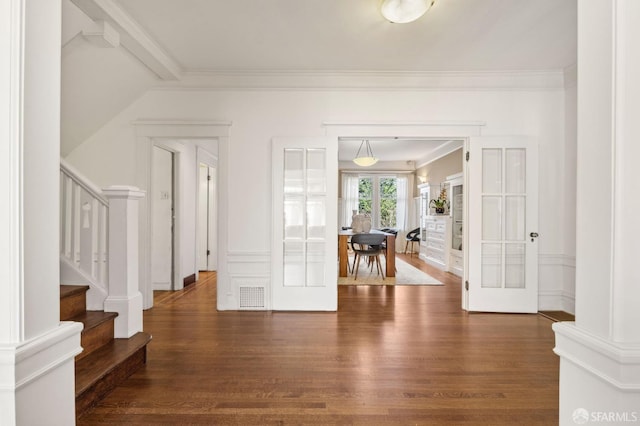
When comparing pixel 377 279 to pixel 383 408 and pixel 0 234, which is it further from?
pixel 0 234

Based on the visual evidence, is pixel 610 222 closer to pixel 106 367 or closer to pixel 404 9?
pixel 404 9

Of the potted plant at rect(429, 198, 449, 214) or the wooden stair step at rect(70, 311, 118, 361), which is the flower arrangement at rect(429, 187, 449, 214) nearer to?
the potted plant at rect(429, 198, 449, 214)

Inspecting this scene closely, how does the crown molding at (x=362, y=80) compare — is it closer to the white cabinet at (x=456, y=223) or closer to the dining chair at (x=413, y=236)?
the white cabinet at (x=456, y=223)

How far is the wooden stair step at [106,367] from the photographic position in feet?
6.31

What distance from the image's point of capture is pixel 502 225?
402 cm

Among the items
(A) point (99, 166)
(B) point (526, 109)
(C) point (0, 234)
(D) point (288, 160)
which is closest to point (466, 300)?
(B) point (526, 109)

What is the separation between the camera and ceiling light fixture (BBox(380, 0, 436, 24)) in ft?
8.32

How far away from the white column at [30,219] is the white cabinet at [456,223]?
249 inches

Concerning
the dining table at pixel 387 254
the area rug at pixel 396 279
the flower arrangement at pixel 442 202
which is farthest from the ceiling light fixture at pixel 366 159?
the area rug at pixel 396 279

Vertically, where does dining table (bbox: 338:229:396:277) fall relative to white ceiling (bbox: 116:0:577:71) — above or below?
below

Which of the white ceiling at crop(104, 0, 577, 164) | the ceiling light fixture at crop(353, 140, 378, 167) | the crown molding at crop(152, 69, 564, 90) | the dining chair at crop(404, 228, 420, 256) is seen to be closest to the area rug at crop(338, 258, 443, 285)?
the ceiling light fixture at crop(353, 140, 378, 167)

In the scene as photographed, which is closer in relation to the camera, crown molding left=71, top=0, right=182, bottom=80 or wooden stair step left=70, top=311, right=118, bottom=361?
wooden stair step left=70, top=311, right=118, bottom=361

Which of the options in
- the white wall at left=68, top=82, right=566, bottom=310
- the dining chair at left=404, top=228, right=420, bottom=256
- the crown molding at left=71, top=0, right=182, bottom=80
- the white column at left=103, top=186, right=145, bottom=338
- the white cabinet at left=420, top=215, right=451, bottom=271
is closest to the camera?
the white column at left=103, top=186, right=145, bottom=338

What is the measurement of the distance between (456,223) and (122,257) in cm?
591
